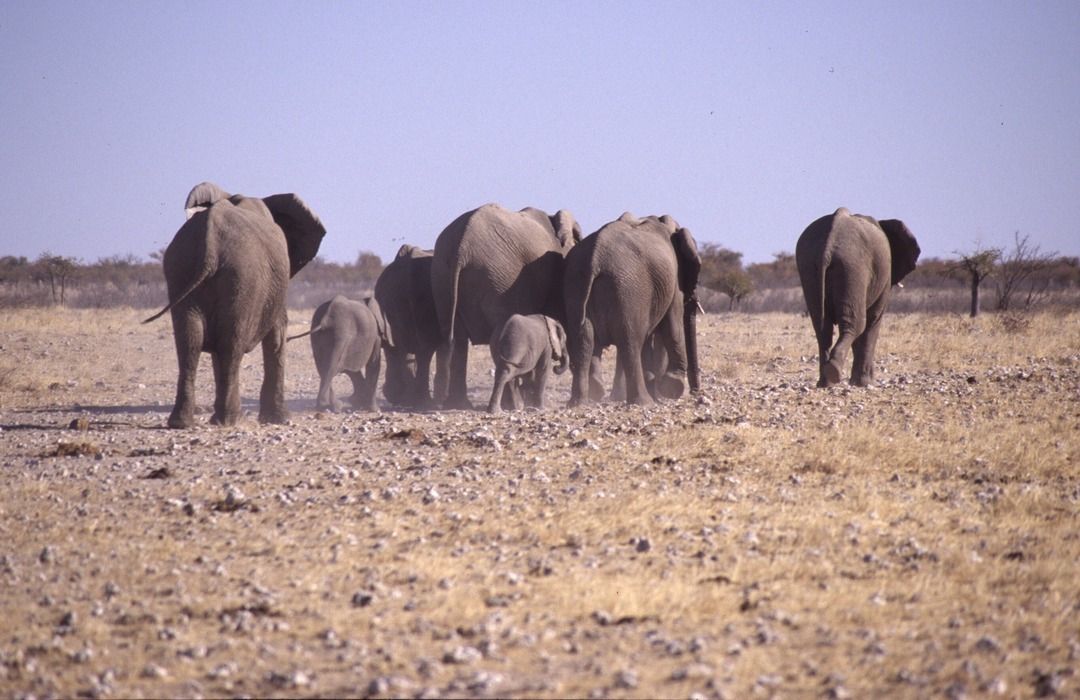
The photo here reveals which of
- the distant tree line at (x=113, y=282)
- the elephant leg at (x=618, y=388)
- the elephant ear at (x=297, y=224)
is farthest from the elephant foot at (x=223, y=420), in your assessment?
the distant tree line at (x=113, y=282)

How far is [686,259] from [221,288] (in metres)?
6.51

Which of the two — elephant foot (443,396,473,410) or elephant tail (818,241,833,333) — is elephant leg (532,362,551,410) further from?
elephant tail (818,241,833,333)

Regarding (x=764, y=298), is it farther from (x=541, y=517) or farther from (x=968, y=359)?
(x=541, y=517)

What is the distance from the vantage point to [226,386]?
1225 centimetres

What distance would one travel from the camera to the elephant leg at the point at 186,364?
38.9 ft

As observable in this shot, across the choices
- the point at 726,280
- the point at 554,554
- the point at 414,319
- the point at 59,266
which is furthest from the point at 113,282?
the point at 554,554

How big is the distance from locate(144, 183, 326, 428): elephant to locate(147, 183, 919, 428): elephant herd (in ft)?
0.05

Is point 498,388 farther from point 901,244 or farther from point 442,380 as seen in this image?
point 901,244

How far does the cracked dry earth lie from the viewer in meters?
5.26

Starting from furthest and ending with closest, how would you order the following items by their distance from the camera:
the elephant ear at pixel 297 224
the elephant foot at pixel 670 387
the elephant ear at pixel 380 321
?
the elephant foot at pixel 670 387
the elephant ear at pixel 380 321
the elephant ear at pixel 297 224

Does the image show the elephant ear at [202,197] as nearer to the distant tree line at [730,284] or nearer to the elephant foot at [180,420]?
the elephant foot at [180,420]

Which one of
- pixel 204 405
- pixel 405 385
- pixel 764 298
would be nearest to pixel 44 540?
pixel 204 405

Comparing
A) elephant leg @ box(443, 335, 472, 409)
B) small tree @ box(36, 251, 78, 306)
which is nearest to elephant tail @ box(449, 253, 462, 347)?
elephant leg @ box(443, 335, 472, 409)

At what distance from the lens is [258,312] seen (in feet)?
40.6
